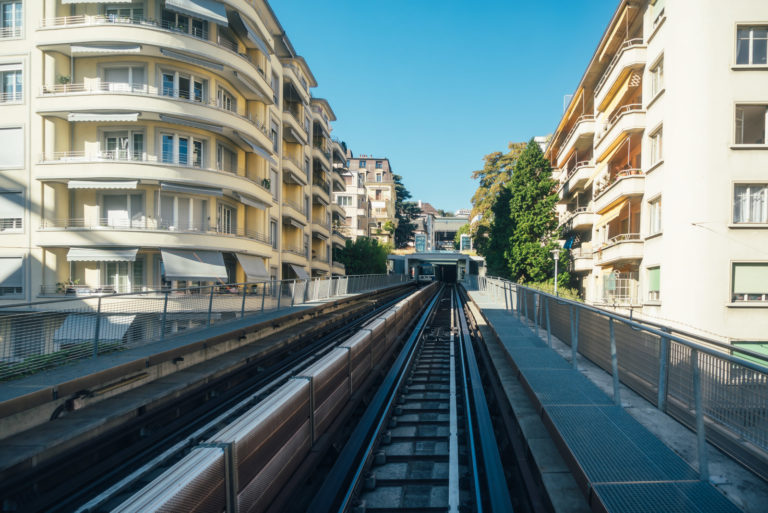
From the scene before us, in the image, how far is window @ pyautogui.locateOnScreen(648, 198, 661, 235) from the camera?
20.9m

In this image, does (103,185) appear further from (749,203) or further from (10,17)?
(749,203)

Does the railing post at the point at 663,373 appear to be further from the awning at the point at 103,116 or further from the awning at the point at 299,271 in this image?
the awning at the point at 299,271

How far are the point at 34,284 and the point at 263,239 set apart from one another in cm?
1045

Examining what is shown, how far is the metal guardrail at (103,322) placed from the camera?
746cm

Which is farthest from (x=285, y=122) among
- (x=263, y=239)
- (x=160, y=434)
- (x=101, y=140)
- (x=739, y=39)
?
(x=160, y=434)

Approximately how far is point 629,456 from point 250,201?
2251 centimetres

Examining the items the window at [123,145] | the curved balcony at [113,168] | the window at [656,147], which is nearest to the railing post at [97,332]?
the curved balcony at [113,168]

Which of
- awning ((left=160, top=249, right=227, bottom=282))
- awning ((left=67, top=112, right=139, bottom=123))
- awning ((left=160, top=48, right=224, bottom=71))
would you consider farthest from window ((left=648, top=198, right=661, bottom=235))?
awning ((left=67, top=112, right=139, bottom=123))

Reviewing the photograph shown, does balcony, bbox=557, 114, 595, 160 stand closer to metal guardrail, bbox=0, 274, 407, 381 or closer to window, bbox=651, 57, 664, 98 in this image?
window, bbox=651, 57, 664, 98

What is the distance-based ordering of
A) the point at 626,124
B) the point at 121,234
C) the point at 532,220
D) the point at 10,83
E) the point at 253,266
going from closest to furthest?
the point at 121,234
the point at 10,83
the point at 626,124
the point at 253,266
the point at 532,220

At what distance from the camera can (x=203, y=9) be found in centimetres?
2064

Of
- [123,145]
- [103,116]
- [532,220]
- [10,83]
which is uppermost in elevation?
[10,83]

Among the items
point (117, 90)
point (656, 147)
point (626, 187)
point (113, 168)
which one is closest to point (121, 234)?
point (113, 168)

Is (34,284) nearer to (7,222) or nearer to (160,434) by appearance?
(7,222)
